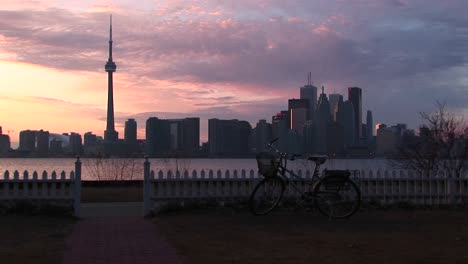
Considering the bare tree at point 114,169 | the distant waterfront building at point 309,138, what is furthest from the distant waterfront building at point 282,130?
the bare tree at point 114,169

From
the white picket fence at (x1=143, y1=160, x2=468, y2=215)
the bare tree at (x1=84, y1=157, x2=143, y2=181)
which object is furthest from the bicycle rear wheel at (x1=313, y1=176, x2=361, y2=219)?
the bare tree at (x1=84, y1=157, x2=143, y2=181)

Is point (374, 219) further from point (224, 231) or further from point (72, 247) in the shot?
point (72, 247)

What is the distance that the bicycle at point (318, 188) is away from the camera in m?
12.3

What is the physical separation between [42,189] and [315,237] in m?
7.08

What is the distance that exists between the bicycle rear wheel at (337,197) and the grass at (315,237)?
24 cm

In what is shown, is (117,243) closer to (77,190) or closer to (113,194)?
(77,190)

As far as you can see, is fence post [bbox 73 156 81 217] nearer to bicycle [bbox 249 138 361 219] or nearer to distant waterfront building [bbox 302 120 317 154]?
bicycle [bbox 249 138 361 219]

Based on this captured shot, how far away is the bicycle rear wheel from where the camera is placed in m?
12.4

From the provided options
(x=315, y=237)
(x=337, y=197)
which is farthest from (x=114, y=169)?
(x=315, y=237)

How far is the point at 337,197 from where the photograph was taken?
1242 cm

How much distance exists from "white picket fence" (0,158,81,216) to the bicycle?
427 cm

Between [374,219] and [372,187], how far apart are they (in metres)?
2.61

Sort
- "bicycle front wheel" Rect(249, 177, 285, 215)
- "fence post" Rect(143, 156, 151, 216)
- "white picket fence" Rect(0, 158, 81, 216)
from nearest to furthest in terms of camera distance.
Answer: "bicycle front wheel" Rect(249, 177, 285, 215), "white picket fence" Rect(0, 158, 81, 216), "fence post" Rect(143, 156, 151, 216)

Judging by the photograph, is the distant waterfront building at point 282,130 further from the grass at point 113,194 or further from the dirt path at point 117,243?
the dirt path at point 117,243
